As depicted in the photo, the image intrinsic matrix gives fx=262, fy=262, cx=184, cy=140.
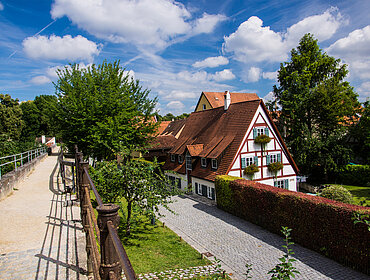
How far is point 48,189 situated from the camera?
13.3m

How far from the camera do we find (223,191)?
797 inches

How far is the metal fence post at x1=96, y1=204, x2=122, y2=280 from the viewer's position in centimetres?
202

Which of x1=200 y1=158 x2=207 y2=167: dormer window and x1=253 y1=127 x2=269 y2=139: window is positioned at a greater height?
x1=253 y1=127 x2=269 y2=139: window

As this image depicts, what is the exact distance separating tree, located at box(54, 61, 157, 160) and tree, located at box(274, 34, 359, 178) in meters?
Answer: 17.8

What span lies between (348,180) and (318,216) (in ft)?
80.8

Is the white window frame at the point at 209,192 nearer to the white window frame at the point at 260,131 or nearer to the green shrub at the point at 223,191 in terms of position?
the green shrub at the point at 223,191

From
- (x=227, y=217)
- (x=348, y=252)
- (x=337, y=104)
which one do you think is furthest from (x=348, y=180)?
(x=348, y=252)

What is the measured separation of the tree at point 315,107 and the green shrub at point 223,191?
13.7 metres

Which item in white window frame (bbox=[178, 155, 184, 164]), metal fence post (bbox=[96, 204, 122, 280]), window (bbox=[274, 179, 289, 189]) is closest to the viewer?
metal fence post (bbox=[96, 204, 122, 280])

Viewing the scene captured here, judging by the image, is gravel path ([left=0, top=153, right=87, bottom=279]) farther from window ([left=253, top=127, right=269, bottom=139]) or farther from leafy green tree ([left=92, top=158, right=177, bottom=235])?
window ([left=253, top=127, right=269, bottom=139])

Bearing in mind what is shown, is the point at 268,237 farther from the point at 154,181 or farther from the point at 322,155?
the point at 322,155

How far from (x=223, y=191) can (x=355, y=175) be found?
22.0 meters

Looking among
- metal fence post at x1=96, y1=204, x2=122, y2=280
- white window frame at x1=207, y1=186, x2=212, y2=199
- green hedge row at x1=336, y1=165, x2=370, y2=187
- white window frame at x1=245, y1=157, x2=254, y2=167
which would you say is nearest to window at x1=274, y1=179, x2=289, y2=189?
white window frame at x1=245, y1=157, x2=254, y2=167

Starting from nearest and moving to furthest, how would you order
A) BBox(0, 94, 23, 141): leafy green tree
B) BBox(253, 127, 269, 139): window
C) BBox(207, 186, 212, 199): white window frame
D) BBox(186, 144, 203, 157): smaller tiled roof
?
BBox(253, 127, 269, 139): window
BBox(207, 186, 212, 199): white window frame
BBox(186, 144, 203, 157): smaller tiled roof
BBox(0, 94, 23, 141): leafy green tree
